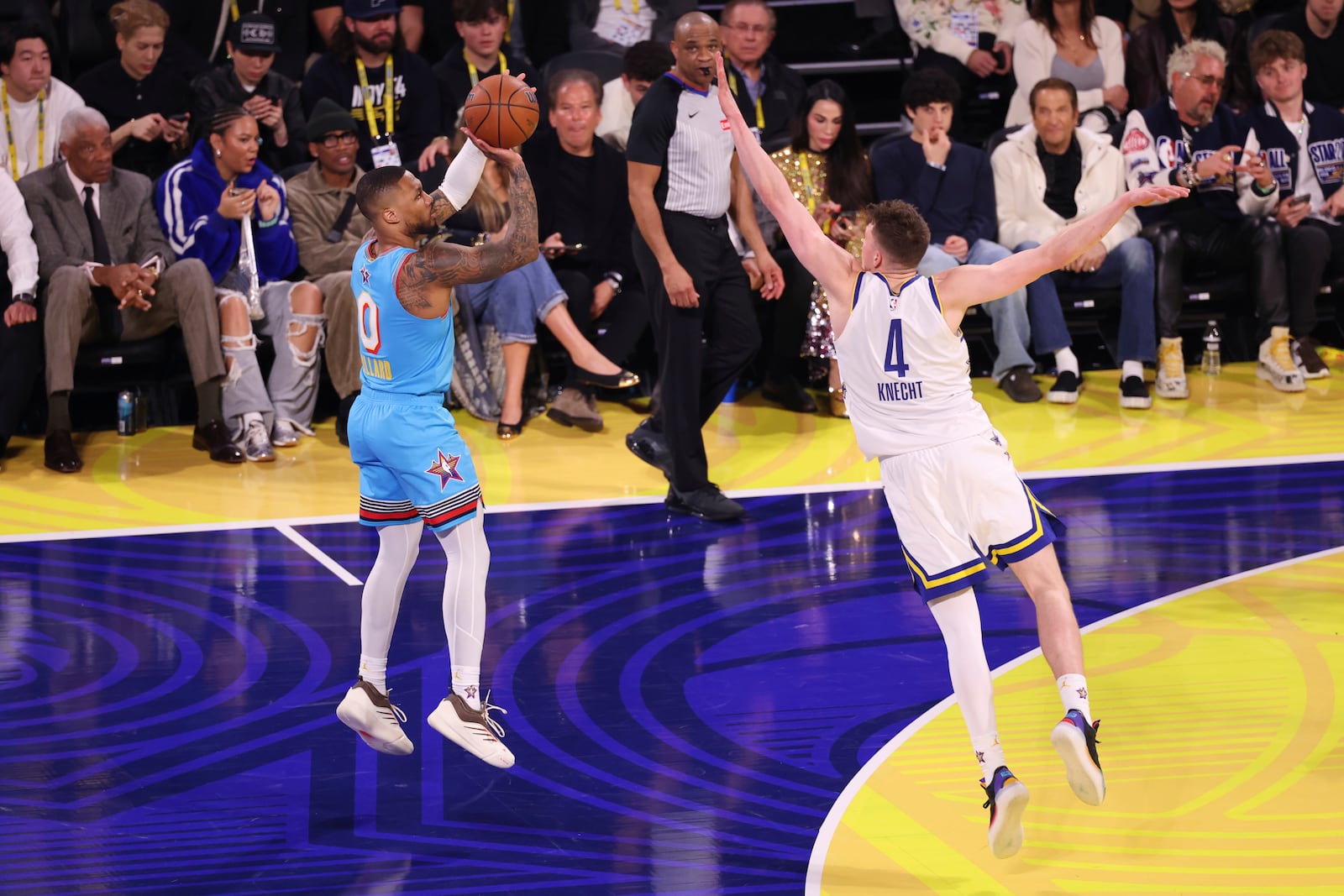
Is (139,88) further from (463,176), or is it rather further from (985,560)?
(985,560)

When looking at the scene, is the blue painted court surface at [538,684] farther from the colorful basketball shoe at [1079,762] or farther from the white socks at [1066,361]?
the white socks at [1066,361]

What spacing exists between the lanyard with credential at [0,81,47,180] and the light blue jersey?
4.81 meters

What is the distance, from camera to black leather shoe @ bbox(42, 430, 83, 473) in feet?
26.1

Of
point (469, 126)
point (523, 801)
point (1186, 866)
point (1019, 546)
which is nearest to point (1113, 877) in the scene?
point (1186, 866)

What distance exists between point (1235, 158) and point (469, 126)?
628 centimetres

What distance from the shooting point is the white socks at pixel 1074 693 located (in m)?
4.06

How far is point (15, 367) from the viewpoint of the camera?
313 inches

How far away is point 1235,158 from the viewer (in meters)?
9.52

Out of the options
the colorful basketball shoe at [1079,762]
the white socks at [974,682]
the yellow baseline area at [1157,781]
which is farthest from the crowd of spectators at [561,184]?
the colorful basketball shoe at [1079,762]

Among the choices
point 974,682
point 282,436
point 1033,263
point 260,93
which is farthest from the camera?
point 260,93

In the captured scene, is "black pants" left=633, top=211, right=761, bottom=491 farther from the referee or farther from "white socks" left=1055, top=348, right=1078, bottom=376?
"white socks" left=1055, top=348, right=1078, bottom=376

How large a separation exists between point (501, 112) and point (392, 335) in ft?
2.51

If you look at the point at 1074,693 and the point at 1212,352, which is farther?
the point at 1212,352

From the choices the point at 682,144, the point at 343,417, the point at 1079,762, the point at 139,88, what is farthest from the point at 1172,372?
the point at 139,88
